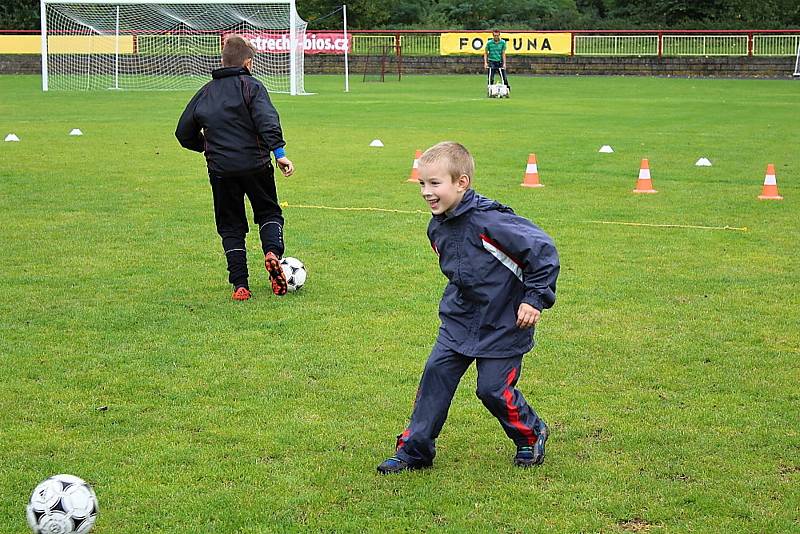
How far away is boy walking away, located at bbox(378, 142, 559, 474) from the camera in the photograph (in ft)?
15.2

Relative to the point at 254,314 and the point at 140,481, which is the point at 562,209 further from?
the point at 140,481

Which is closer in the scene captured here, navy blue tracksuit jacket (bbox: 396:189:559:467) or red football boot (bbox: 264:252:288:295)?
navy blue tracksuit jacket (bbox: 396:189:559:467)

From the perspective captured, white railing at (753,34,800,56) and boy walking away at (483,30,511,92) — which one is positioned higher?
white railing at (753,34,800,56)

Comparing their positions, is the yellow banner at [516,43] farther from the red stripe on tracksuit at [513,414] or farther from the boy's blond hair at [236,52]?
the red stripe on tracksuit at [513,414]

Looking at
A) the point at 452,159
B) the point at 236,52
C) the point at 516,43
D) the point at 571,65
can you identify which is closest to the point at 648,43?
the point at 571,65

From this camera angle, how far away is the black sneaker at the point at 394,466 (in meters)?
4.87

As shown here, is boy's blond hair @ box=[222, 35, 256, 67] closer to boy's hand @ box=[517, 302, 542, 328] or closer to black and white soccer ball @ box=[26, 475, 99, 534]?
boy's hand @ box=[517, 302, 542, 328]

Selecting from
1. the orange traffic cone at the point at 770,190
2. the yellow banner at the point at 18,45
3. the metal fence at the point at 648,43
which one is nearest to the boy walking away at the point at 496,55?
the metal fence at the point at 648,43

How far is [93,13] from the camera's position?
39.2 meters

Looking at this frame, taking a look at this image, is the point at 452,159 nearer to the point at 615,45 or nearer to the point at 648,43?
the point at 648,43

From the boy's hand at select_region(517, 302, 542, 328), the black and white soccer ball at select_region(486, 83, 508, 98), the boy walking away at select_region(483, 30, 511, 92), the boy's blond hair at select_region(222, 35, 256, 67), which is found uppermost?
the boy walking away at select_region(483, 30, 511, 92)

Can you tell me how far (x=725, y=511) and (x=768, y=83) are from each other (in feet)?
126

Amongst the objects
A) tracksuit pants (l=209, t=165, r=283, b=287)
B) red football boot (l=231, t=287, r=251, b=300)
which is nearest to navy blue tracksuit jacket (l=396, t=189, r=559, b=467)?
red football boot (l=231, t=287, r=251, b=300)

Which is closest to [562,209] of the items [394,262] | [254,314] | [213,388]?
[394,262]
